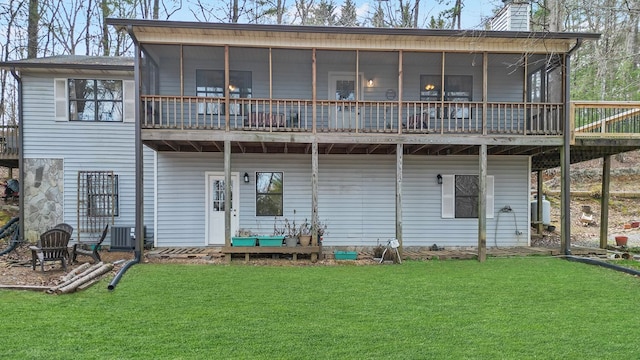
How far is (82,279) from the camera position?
609 cm

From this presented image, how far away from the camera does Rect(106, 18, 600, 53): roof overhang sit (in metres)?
8.05

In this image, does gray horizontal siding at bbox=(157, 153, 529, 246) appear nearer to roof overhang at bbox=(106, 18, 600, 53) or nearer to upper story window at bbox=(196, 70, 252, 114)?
upper story window at bbox=(196, 70, 252, 114)

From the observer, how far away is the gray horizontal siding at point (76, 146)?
989cm

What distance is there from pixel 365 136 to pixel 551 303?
4.89 meters

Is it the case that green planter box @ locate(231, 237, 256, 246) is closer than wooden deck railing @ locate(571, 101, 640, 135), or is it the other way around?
green planter box @ locate(231, 237, 256, 246)

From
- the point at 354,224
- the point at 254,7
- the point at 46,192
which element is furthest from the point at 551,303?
the point at 254,7

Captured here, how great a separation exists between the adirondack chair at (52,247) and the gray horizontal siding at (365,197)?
10.3 ft

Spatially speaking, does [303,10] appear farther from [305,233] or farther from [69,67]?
[305,233]

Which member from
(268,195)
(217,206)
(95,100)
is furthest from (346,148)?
(95,100)

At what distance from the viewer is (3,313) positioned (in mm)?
4672

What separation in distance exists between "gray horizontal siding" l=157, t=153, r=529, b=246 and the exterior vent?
1295mm

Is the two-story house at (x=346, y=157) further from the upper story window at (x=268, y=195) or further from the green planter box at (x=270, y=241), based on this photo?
the green planter box at (x=270, y=241)

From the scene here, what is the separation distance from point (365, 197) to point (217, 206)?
4.20 metres

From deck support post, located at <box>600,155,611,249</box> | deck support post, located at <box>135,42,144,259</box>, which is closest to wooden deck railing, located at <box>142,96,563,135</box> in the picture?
deck support post, located at <box>135,42,144,259</box>
